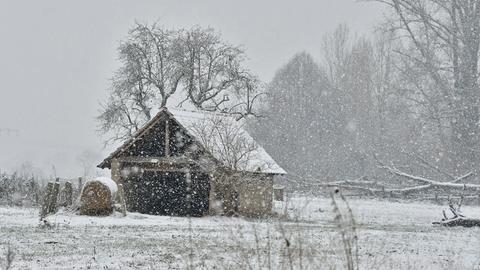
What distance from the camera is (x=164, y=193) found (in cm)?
3222

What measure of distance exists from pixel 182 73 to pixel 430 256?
117 feet

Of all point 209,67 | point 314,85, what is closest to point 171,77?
point 209,67

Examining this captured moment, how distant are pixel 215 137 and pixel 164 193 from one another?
4.49 metres

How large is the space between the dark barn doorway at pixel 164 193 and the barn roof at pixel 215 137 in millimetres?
1852

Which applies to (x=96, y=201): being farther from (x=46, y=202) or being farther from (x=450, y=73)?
(x=450, y=73)

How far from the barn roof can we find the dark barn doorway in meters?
1.85

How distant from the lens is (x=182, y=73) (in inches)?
1858

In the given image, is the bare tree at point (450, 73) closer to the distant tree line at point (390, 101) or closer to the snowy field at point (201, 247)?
the distant tree line at point (390, 101)

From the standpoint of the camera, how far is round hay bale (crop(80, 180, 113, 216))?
25.7 m

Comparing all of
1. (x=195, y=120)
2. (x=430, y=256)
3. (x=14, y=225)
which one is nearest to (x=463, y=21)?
(x=430, y=256)

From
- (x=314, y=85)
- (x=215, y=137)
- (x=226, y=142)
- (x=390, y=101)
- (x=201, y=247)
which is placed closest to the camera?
(x=201, y=247)

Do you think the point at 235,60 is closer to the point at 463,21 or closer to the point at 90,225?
the point at 90,225

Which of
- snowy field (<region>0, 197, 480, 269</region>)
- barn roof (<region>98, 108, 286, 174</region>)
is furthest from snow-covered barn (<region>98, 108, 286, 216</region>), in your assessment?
snowy field (<region>0, 197, 480, 269</region>)

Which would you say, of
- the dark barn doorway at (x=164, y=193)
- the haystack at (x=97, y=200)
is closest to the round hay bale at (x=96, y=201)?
the haystack at (x=97, y=200)
